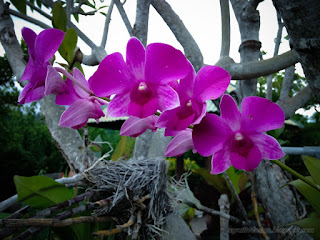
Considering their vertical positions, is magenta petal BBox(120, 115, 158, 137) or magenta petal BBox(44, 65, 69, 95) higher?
magenta petal BBox(44, 65, 69, 95)

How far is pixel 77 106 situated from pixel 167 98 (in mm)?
135

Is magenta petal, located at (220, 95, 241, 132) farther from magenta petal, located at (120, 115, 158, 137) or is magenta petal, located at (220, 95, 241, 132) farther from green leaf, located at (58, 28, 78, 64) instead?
green leaf, located at (58, 28, 78, 64)

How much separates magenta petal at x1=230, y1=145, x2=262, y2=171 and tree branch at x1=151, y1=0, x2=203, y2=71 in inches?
13.4

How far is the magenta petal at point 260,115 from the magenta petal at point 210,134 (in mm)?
28

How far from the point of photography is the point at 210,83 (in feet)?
0.76

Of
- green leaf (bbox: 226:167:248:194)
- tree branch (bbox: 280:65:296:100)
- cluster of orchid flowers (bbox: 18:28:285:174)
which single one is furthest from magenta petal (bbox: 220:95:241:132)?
green leaf (bbox: 226:167:248:194)

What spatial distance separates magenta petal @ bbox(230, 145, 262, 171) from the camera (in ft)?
0.86

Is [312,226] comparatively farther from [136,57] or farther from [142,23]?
[142,23]

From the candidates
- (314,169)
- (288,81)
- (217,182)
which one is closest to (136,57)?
(314,169)

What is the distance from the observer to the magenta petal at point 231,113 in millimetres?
265

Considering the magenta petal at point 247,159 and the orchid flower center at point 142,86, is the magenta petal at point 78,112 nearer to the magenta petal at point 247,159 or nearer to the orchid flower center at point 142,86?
the orchid flower center at point 142,86

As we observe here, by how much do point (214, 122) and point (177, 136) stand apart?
0.21 feet

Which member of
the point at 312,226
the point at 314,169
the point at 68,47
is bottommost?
the point at 312,226

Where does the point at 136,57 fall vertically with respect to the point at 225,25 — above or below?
below
